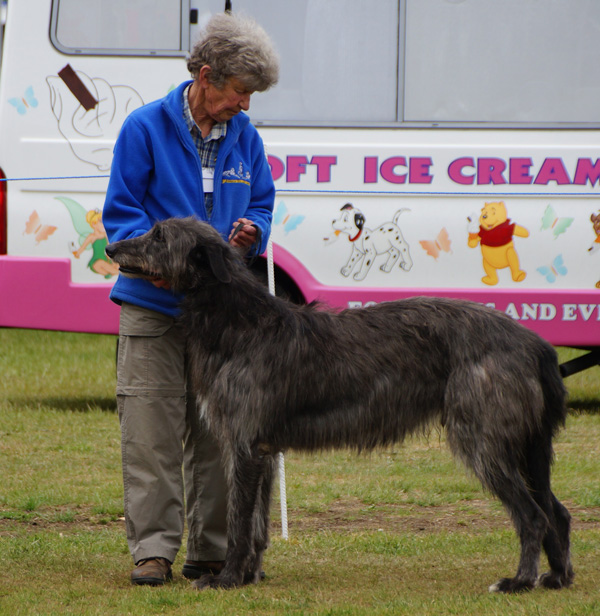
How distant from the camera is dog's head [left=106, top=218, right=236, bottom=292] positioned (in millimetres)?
4152

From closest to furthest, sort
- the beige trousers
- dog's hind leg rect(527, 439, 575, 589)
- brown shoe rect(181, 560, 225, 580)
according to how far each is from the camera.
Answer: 1. dog's hind leg rect(527, 439, 575, 589)
2. the beige trousers
3. brown shoe rect(181, 560, 225, 580)

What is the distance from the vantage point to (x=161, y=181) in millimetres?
4312

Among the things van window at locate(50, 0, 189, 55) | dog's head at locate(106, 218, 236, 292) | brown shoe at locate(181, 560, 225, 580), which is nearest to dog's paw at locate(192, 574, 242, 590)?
brown shoe at locate(181, 560, 225, 580)

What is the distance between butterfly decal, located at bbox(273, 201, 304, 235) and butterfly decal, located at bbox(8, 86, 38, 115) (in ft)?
6.78

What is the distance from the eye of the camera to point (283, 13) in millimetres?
7555

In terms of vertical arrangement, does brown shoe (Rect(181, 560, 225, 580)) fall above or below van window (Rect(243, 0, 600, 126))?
below

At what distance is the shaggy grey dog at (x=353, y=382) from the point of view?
13.6 feet

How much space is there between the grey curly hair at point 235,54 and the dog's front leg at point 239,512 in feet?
5.42

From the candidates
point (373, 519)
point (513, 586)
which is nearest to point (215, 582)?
point (513, 586)

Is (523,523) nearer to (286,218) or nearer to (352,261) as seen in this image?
(352,261)

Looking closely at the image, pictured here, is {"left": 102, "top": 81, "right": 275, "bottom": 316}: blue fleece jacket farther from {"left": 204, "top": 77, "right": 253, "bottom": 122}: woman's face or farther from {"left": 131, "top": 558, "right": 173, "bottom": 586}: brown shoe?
{"left": 131, "top": 558, "right": 173, "bottom": 586}: brown shoe

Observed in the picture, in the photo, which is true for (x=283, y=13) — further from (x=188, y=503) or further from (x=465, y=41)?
(x=188, y=503)

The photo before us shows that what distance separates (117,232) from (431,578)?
2152mm


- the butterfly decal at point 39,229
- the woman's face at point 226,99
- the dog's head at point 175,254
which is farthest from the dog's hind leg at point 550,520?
the butterfly decal at point 39,229
